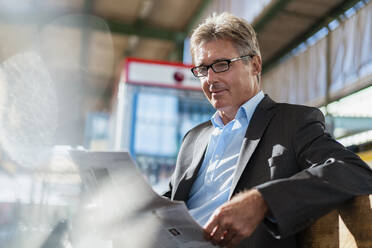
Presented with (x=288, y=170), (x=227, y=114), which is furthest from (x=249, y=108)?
(x=288, y=170)

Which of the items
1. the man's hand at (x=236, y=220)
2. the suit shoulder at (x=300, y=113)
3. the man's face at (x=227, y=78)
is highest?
the man's face at (x=227, y=78)

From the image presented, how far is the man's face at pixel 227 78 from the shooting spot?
Result: 1374mm

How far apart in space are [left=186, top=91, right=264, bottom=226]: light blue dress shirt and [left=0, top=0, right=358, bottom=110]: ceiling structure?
8.74 ft

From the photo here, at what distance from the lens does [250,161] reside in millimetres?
1120

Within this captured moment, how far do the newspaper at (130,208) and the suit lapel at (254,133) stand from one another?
231 millimetres

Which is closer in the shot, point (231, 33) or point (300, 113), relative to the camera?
point (300, 113)

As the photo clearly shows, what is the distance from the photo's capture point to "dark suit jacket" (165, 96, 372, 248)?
84 cm

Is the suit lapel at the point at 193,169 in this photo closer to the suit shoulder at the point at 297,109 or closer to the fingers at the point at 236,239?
the suit shoulder at the point at 297,109

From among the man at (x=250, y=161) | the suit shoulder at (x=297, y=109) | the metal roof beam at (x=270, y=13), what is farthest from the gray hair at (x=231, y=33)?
the metal roof beam at (x=270, y=13)

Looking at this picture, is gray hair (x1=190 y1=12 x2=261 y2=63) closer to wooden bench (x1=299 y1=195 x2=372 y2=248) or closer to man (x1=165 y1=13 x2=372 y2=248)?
man (x1=165 y1=13 x2=372 y2=248)

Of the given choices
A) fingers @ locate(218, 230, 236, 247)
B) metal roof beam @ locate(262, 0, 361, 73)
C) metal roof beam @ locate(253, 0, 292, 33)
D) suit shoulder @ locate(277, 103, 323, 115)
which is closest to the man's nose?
suit shoulder @ locate(277, 103, 323, 115)

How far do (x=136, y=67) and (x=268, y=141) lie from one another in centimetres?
209

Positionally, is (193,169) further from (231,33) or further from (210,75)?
(231,33)

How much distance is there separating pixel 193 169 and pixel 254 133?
11.2 inches
